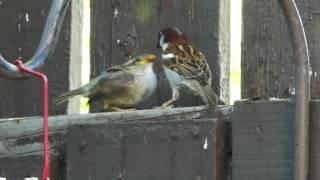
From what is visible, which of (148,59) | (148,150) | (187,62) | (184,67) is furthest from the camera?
(184,67)

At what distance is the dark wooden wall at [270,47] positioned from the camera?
3.25m

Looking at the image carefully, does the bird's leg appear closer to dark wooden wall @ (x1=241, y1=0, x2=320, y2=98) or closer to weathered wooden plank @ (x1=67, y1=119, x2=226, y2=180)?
dark wooden wall @ (x1=241, y1=0, x2=320, y2=98)

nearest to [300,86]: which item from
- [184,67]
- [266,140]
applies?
[266,140]

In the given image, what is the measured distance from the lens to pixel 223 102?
10.7 ft

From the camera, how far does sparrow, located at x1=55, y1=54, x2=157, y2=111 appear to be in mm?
3518

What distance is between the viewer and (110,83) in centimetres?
385

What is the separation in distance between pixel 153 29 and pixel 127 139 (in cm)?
93

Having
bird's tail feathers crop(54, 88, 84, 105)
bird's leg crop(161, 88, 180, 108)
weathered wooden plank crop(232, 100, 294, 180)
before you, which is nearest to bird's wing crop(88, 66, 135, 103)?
bird's tail feathers crop(54, 88, 84, 105)

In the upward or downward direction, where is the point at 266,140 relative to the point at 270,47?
downward

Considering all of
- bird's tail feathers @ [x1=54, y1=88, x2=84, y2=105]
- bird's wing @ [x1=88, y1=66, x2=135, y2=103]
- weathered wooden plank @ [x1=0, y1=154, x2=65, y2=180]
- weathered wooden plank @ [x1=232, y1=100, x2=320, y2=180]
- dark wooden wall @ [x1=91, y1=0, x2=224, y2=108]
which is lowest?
weathered wooden plank @ [x1=0, y1=154, x2=65, y2=180]

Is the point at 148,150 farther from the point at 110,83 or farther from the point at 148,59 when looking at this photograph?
the point at 110,83

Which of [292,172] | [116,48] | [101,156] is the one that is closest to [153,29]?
[116,48]

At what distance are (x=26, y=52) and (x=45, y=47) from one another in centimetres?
129

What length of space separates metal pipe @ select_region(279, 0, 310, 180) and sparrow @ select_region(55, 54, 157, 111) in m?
1.07
